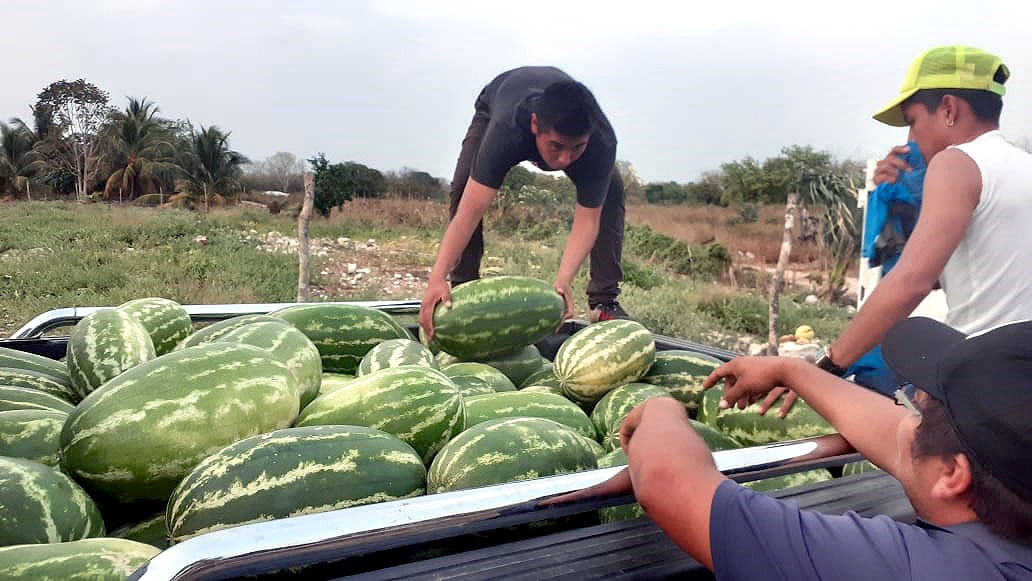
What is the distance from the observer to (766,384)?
73.1 inches

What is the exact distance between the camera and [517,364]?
9.68ft

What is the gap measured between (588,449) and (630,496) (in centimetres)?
57

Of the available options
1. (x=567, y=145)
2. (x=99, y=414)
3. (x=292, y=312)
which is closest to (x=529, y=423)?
(x=99, y=414)

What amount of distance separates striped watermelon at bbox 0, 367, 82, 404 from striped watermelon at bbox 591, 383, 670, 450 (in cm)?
166

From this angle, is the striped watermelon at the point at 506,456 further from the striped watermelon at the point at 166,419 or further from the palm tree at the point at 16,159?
the palm tree at the point at 16,159

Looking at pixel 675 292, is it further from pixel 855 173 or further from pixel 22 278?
pixel 22 278

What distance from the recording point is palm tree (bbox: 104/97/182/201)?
1383 inches

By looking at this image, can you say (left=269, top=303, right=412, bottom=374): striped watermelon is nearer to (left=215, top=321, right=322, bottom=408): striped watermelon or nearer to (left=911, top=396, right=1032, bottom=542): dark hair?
(left=215, top=321, right=322, bottom=408): striped watermelon

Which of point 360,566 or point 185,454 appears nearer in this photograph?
point 360,566

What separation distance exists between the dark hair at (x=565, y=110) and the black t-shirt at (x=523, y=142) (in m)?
A: 0.20

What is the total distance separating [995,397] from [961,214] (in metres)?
1.78

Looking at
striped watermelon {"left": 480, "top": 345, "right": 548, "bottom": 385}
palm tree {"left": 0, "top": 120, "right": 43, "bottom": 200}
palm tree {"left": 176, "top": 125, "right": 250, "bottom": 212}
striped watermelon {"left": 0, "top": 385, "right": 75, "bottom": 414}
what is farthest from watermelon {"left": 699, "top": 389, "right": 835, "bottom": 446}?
palm tree {"left": 0, "top": 120, "right": 43, "bottom": 200}

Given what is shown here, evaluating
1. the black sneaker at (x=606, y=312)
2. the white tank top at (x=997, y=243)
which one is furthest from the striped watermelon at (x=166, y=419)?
the white tank top at (x=997, y=243)

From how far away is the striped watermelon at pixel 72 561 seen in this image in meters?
1.17
